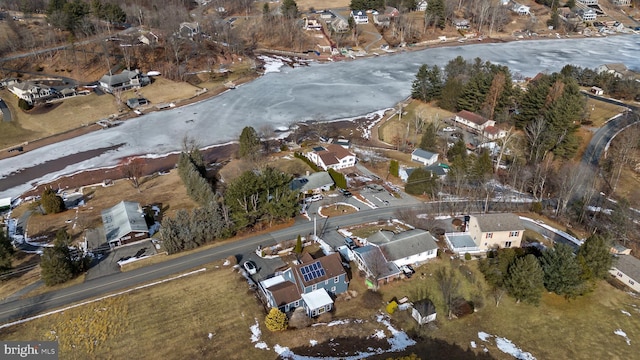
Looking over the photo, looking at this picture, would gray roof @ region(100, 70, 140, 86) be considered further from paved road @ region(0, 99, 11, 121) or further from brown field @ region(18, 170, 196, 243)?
brown field @ region(18, 170, 196, 243)

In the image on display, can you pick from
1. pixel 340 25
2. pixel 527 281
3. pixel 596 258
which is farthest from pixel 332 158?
pixel 340 25

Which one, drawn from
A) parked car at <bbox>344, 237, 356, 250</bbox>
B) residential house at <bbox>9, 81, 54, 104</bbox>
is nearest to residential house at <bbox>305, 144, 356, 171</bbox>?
parked car at <bbox>344, 237, 356, 250</bbox>

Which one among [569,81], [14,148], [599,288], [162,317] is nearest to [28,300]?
[162,317]

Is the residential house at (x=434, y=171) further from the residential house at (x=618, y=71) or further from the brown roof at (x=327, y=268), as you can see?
the residential house at (x=618, y=71)

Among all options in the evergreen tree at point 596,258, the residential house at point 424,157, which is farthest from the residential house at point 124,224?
the evergreen tree at point 596,258

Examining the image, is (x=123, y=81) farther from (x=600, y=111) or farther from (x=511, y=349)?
(x=600, y=111)
